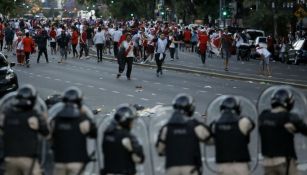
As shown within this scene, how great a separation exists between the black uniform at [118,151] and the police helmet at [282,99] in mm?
1765

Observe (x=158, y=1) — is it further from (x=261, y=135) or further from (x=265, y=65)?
(x=261, y=135)

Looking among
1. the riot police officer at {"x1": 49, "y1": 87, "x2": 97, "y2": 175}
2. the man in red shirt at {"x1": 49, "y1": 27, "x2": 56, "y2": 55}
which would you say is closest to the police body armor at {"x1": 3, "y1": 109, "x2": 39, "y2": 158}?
the riot police officer at {"x1": 49, "y1": 87, "x2": 97, "y2": 175}

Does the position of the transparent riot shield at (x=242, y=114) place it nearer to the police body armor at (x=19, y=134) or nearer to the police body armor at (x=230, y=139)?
the police body armor at (x=230, y=139)

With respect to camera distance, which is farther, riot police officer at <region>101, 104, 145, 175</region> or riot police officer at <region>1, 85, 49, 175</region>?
riot police officer at <region>1, 85, 49, 175</region>

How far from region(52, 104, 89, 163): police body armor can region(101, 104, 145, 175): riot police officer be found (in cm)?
38

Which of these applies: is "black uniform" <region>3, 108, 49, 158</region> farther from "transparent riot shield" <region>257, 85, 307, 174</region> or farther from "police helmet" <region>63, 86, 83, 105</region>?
"transparent riot shield" <region>257, 85, 307, 174</region>

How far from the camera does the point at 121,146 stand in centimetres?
889

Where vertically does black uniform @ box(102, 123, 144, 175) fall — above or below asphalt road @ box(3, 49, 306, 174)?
above

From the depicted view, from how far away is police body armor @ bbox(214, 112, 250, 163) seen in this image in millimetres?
9148

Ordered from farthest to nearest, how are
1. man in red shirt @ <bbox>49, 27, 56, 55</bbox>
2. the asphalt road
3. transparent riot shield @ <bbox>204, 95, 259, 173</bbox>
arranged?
man in red shirt @ <bbox>49, 27, 56, 55</bbox>, the asphalt road, transparent riot shield @ <bbox>204, 95, 259, 173</bbox>

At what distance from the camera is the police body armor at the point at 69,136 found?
363 inches

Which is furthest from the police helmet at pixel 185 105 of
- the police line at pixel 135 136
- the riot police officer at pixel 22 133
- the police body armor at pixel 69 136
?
the riot police officer at pixel 22 133

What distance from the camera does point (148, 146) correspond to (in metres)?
10.5

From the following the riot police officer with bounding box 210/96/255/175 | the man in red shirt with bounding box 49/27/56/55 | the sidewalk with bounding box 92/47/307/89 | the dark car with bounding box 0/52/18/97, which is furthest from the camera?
the man in red shirt with bounding box 49/27/56/55
